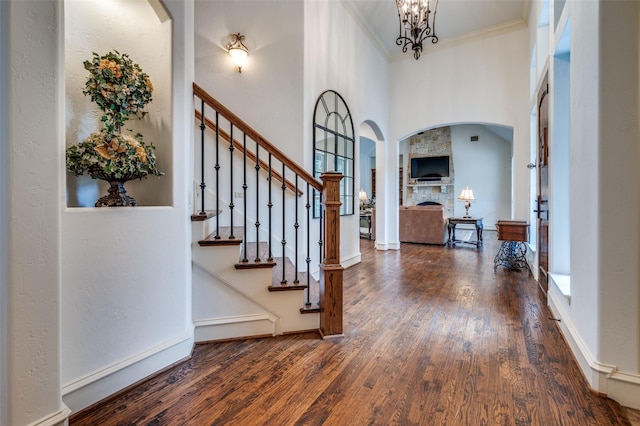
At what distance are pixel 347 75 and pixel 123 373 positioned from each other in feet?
15.6

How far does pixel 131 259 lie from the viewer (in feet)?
5.87

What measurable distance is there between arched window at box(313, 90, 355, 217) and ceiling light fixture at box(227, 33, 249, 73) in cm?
103

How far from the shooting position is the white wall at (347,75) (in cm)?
389

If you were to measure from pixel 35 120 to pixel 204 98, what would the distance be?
117 cm

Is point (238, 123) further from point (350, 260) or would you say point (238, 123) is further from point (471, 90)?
point (471, 90)

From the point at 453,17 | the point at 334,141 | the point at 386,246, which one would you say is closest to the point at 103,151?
the point at 334,141

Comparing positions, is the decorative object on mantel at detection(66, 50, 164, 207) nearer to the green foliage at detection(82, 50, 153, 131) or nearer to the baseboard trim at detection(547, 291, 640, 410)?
the green foliage at detection(82, 50, 153, 131)

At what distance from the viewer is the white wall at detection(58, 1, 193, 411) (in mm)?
1583

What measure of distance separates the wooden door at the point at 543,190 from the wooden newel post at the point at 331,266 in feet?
8.01

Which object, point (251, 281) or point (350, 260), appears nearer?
point (251, 281)

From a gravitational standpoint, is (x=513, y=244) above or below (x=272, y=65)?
below

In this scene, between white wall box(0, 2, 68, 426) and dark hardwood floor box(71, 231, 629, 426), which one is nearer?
white wall box(0, 2, 68, 426)

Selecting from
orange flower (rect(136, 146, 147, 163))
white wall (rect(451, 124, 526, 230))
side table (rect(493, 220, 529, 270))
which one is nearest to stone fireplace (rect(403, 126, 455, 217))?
white wall (rect(451, 124, 526, 230))

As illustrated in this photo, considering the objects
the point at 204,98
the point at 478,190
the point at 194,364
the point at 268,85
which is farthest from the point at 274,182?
the point at 478,190
